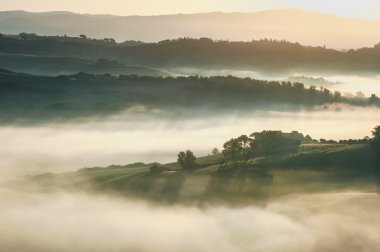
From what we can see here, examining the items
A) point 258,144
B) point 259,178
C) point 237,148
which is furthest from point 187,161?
point 259,178

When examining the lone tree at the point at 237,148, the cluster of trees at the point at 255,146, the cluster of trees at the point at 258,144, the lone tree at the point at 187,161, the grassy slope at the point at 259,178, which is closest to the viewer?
the grassy slope at the point at 259,178

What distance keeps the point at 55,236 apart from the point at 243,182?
158 ft

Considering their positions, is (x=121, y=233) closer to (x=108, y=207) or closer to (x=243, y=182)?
(x=108, y=207)

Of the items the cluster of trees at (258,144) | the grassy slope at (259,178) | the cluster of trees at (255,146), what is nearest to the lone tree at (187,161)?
the cluster of trees at (255,146)

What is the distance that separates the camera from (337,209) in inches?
4968

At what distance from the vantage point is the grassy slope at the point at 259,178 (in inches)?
5566

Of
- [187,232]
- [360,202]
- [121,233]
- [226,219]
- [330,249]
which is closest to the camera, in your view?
[330,249]

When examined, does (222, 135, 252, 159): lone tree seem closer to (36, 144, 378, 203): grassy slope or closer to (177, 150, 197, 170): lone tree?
(36, 144, 378, 203): grassy slope

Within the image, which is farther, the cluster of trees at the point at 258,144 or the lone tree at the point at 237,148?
the lone tree at the point at 237,148

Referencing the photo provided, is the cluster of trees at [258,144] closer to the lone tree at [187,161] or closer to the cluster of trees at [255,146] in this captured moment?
the cluster of trees at [255,146]

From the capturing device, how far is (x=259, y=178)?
149500mm

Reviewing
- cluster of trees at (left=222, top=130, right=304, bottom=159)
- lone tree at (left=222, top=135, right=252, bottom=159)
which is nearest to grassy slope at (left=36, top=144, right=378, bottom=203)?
lone tree at (left=222, top=135, right=252, bottom=159)

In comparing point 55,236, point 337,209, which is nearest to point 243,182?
Answer: point 337,209

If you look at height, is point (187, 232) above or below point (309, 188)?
below
